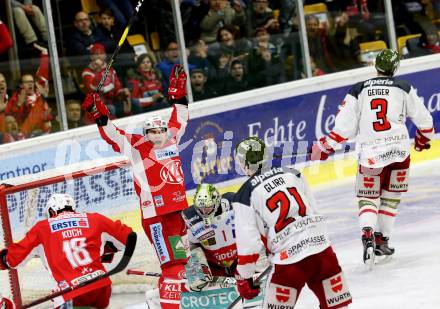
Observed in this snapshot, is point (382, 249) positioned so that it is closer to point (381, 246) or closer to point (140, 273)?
point (381, 246)

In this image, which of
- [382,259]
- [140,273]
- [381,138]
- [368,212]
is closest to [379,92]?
[381,138]

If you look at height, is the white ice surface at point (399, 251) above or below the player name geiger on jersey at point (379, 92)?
below

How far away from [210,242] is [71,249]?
44.5 inches

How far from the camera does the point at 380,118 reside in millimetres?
7215

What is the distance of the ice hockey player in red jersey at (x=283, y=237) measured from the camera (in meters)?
5.03

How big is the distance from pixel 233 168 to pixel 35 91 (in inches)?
69.5

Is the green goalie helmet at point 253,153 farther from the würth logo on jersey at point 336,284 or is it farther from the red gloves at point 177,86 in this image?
the red gloves at point 177,86

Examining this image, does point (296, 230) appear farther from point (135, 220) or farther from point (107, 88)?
point (107, 88)

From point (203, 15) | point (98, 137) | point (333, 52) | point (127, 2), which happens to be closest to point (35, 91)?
point (98, 137)

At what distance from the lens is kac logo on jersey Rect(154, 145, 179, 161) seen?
22.5ft

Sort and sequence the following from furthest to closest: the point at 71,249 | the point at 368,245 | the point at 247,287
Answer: the point at 368,245 < the point at 71,249 < the point at 247,287

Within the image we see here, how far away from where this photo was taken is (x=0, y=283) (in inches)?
271

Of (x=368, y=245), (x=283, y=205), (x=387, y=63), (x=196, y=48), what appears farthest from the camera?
(x=196, y=48)

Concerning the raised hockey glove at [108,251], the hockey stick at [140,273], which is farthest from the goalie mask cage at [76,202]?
the raised hockey glove at [108,251]
